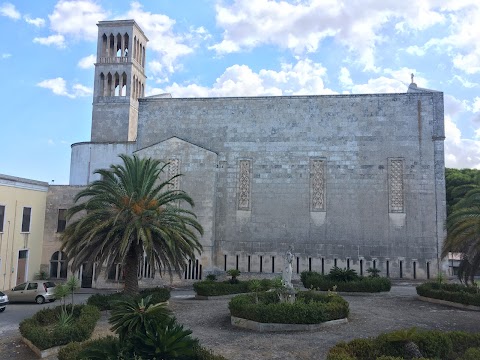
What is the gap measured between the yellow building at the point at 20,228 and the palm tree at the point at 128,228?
33.9ft

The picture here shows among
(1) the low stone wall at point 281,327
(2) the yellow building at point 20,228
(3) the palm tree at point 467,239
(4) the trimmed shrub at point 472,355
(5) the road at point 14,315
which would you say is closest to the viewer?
(4) the trimmed shrub at point 472,355

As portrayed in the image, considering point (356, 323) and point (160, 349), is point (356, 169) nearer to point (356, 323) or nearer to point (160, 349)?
point (356, 323)

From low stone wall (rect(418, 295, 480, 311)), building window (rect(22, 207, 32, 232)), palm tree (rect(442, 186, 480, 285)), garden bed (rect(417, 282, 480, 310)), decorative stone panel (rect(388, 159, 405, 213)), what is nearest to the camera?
palm tree (rect(442, 186, 480, 285))

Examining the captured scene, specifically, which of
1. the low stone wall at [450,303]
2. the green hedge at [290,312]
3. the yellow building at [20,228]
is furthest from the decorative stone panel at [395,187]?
the yellow building at [20,228]

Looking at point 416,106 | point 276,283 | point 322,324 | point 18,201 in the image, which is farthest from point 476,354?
point 18,201

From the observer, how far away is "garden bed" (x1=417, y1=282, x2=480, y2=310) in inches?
737

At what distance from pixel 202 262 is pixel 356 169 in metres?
12.7

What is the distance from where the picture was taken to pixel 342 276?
23.8 meters

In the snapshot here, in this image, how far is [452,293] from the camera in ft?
64.5

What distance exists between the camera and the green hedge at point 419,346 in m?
10.8

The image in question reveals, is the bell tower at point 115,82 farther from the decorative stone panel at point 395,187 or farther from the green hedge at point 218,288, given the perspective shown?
the decorative stone panel at point 395,187

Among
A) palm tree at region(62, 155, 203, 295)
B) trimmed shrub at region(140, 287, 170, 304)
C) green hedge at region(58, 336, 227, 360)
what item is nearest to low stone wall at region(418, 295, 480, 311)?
palm tree at region(62, 155, 203, 295)

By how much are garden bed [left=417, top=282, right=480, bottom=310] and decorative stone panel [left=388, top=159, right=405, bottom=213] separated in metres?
8.80

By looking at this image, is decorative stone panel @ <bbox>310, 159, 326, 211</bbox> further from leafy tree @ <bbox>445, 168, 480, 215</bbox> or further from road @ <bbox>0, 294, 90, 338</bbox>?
road @ <bbox>0, 294, 90, 338</bbox>
